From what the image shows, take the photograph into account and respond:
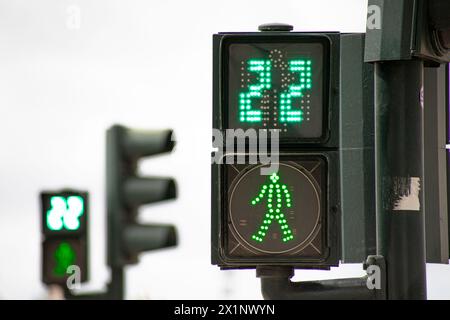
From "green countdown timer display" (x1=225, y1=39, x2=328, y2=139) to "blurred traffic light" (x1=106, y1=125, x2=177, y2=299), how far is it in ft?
1.63

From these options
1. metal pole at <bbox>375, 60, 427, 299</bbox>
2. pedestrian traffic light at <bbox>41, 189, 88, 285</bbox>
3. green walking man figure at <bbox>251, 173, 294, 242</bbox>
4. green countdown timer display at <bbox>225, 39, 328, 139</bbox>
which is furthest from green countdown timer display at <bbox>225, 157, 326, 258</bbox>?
pedestrian traffic light at <bbox>41, 189, 88, 285</bbox>

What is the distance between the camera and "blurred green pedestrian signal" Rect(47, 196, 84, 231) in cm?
869

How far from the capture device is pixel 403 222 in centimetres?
595

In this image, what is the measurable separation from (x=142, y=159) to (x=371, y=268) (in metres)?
1.34

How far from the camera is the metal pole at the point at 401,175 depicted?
19.5ft

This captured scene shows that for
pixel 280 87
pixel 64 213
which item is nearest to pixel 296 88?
pixel 280 87

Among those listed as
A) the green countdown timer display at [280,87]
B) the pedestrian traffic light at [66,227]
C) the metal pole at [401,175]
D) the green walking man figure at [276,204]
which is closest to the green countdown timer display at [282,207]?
the green walking man figure at [276,204]

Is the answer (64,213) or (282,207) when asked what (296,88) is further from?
(64,213)

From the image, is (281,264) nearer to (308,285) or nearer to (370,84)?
(308,285)

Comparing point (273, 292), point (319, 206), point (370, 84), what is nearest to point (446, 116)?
point (370, 84)

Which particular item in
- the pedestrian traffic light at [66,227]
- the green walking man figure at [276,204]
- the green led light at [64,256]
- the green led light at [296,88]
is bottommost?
the green led light at [64,256]

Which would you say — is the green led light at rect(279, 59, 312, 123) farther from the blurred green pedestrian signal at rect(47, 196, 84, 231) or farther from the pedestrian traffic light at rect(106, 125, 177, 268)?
the blurred green pedestrian signal at rect(47, 196, 84, 231)

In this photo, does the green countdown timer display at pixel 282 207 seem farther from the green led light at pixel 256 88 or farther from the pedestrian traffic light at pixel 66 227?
the pedestrian traffic light at pixel 66 227

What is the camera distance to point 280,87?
592 cm
